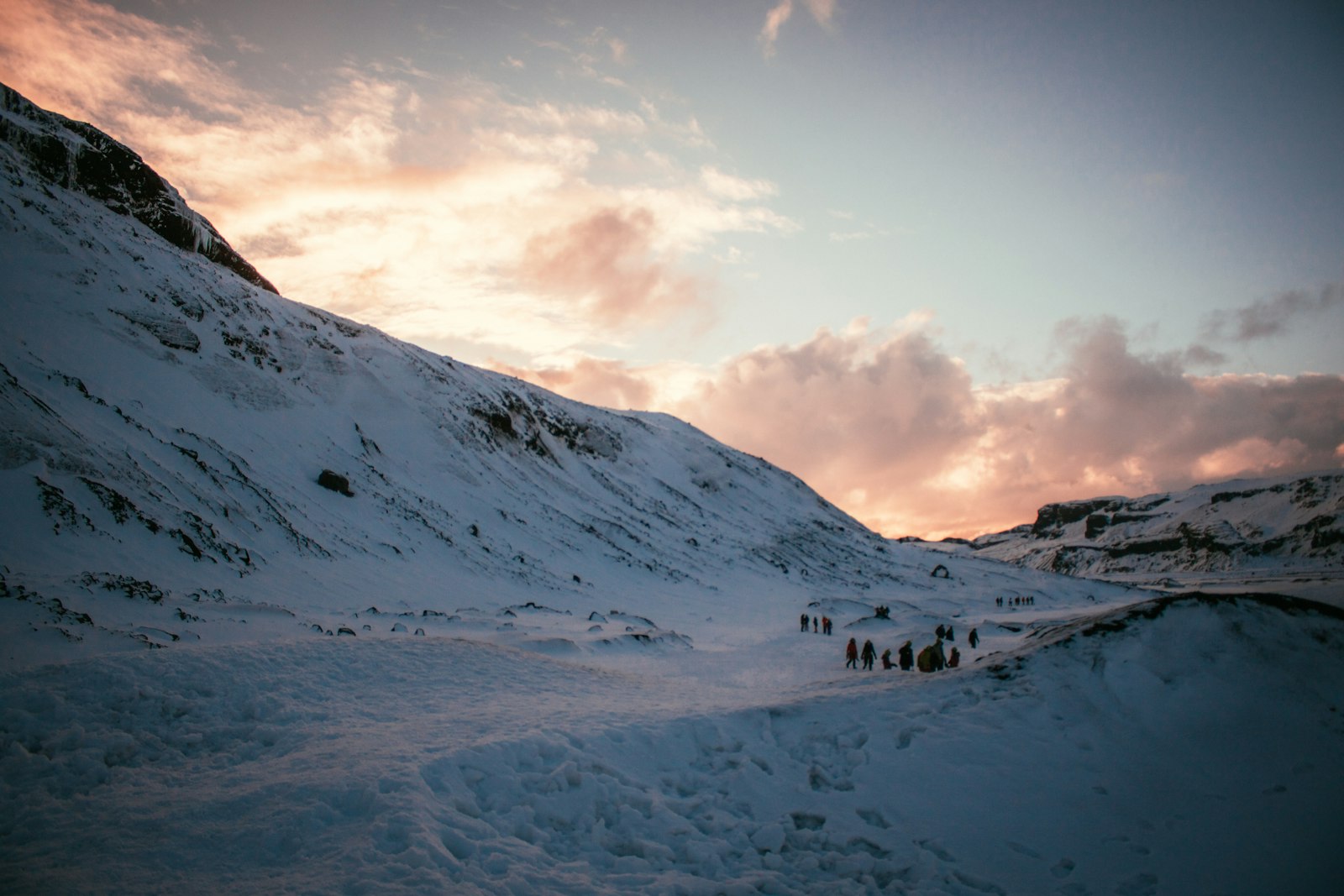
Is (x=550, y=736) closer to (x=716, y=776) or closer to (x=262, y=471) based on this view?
(x=716, y=776)

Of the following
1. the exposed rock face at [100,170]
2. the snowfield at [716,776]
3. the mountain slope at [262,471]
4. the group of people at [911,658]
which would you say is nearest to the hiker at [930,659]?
the group of people at [911,658]

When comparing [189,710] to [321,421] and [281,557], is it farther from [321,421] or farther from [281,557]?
[321,421]

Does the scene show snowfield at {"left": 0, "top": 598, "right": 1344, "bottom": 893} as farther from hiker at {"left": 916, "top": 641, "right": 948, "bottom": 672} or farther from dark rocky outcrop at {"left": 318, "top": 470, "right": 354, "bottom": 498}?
dark rocky outcrop at {"left": 318, "top": 470, "right": 354, "bottom": 498}

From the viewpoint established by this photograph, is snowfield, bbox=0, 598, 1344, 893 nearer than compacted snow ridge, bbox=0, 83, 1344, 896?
Yes

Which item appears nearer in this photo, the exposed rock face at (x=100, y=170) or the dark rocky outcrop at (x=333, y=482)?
the dark rocky outcrop at (x=333, y=482)

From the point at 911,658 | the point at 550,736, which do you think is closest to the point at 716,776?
the point at 550,736

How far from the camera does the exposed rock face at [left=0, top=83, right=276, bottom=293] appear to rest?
5206 cm

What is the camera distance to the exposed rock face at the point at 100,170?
52.1 m

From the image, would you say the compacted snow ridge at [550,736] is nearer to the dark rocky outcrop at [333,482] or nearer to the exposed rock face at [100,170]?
the dark rocky outcrop at [333,482]

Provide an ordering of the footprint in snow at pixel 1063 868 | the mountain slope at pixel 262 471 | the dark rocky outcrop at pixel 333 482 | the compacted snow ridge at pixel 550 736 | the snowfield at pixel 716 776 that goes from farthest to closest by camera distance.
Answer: the dark rocky outcrop at pixel 333 482
the mountain slope at pixel 262 471
the footprint in snow at pixel 1063 868
the compacted snow ridge at pixel 550 736
the snowfield at pixel 716 776

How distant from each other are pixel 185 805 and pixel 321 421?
4791cm

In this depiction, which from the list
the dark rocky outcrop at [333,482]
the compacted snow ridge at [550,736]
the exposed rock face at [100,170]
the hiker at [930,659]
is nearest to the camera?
the compacted snow ridge at [550,736]

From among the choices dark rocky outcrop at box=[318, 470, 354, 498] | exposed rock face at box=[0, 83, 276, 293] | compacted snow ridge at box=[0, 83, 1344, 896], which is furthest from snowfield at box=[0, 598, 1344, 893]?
exposed rock face at box=[0, 83, 276, 293]

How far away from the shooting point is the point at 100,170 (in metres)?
57.9
